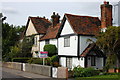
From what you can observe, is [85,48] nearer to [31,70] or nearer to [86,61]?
[86,61]

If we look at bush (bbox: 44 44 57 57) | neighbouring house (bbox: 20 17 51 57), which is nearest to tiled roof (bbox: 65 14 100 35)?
bush (bbox: 44 44 57 57)

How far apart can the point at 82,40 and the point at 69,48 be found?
2483 millimetres

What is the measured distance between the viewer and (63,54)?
31.3 metres

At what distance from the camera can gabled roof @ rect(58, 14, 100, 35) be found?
28.8 meters

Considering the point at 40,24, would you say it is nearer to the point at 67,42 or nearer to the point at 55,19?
the point at 55,19

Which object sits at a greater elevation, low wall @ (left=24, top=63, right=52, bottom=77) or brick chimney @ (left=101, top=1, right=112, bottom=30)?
brick chimney @ (left=101, top=1, right=112, bottom=30)

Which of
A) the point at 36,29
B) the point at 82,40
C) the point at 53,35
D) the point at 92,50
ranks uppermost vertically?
the point at 36,29

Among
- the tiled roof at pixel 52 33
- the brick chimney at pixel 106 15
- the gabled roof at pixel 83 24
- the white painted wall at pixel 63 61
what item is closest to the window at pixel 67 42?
the white painted wall at pixel 63 61

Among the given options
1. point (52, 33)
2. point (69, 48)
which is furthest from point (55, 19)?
point (69, 48)

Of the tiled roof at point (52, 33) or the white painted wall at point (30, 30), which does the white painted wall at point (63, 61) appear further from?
the white painted wall at point (30, 30)

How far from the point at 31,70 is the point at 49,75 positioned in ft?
16.8

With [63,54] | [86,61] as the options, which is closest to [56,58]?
[63,54]

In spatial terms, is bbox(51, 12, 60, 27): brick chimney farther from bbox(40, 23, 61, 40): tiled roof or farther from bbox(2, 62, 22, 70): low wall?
bbox(2, 62, 22, 70): low wall

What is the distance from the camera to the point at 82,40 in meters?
28.3
